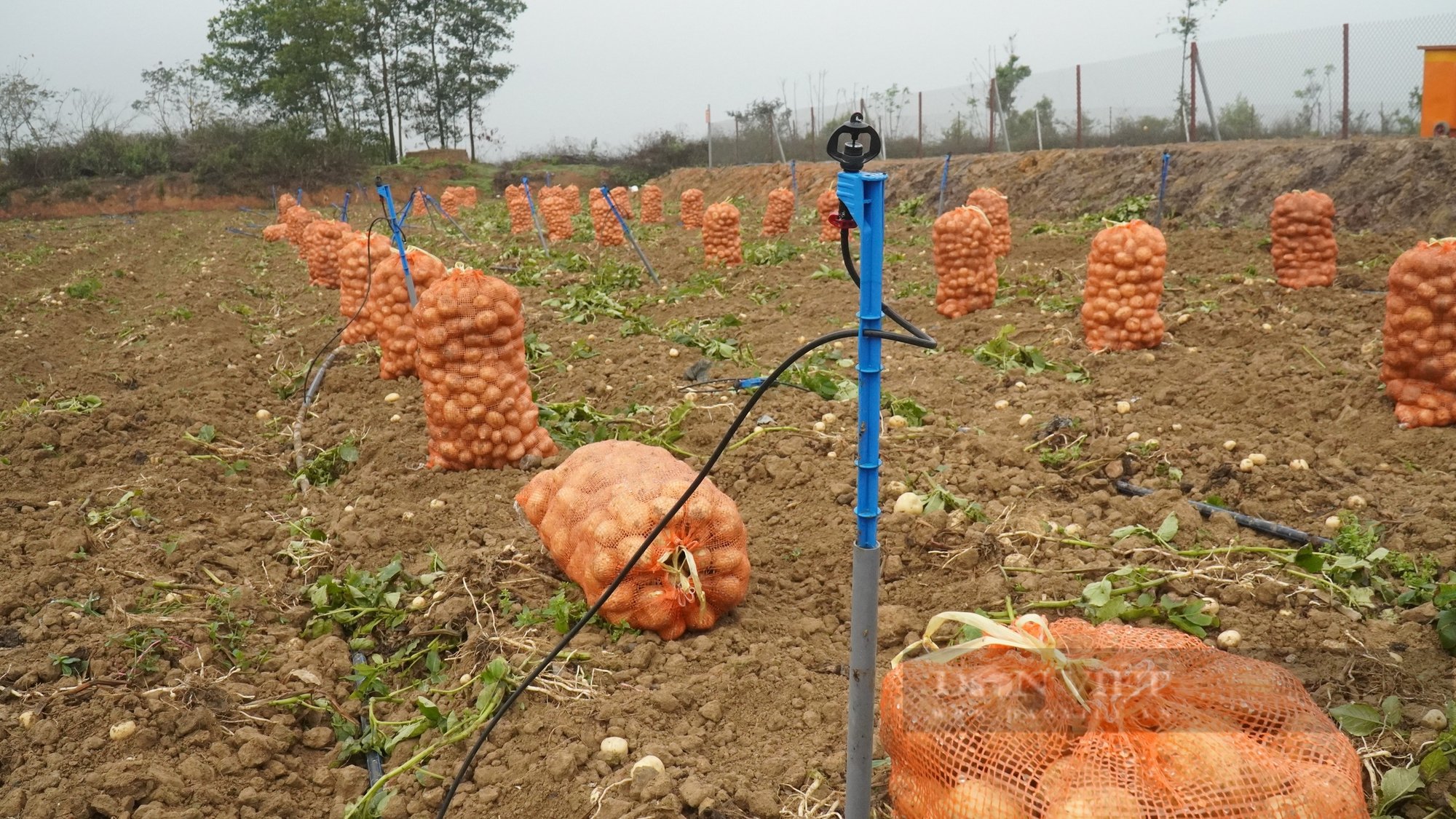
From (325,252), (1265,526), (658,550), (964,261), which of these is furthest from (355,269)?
(1265,526)

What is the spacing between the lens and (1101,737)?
1.90 m

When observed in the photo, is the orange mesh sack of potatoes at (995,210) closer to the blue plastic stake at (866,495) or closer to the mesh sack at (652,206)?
the blue plastic stake at (866,495)

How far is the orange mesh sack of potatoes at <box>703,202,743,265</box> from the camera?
42.0 ft

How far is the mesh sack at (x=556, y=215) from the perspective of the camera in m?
19.5

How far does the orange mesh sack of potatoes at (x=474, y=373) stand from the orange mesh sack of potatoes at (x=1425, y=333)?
470cm

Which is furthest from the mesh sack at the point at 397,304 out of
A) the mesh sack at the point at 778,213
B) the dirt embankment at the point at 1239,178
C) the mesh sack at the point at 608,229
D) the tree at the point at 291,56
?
the tree at the point at 291,56

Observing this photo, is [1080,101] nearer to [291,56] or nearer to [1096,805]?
[1096,805]

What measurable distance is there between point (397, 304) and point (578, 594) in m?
3.81

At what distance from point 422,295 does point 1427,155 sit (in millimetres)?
12371

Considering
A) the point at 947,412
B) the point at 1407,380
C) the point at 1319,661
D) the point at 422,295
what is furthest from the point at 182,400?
the point at 1407,380

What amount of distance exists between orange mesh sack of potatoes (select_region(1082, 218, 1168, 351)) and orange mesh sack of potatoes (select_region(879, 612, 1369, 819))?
199 inches

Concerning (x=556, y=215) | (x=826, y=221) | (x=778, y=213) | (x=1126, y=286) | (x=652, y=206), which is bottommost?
(x=1126, y=286)

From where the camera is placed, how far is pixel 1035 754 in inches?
76.0

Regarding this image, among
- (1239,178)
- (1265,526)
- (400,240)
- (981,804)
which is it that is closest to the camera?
(981,804)
